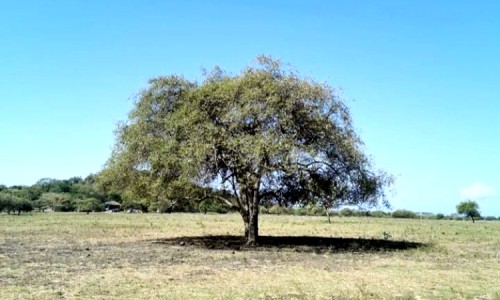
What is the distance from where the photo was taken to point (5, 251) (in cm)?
2559

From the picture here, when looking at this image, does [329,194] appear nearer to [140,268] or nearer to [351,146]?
[351,146]

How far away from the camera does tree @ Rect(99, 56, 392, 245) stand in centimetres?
2903

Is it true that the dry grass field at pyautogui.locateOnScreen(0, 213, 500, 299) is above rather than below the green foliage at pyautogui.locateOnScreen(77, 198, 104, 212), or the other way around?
below

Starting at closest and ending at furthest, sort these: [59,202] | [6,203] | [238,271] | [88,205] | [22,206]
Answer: [238,271] < [6,203] < [22,206] < [88,205] < [59,202]

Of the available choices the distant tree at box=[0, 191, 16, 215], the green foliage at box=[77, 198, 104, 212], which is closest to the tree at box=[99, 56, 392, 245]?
the distant tree at box=[0, 191, 16, 215]

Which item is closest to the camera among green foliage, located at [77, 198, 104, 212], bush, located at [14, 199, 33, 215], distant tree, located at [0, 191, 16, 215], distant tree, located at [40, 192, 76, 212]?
distant tree, located at [0, 191, 16, 215]

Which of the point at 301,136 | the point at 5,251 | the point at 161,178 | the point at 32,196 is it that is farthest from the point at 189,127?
the point at 32,196

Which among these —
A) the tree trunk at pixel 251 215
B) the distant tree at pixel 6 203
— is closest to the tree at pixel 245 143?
the tree trunk at pixel 251 215

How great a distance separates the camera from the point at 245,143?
28.3 metres

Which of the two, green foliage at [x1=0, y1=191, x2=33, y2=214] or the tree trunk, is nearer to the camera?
the tree trunk

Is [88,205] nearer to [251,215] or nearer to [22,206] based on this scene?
[22,206]

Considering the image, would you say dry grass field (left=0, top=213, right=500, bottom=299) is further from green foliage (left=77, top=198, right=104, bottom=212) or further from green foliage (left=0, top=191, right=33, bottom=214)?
green foliage (left=77, top=198, right=104, bottom=212)

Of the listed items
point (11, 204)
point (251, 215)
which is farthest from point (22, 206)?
point (251, 215)

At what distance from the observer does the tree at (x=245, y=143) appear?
29031 millimetres
